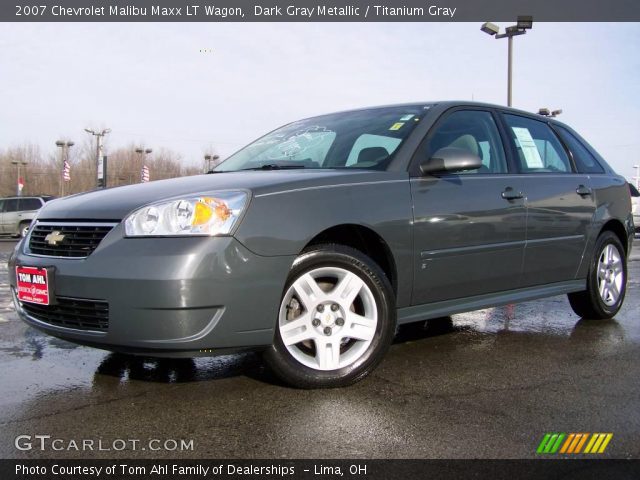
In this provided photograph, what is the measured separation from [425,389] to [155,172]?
184ft

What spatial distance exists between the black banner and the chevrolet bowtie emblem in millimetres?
1168

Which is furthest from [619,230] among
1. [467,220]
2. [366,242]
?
[366,242]

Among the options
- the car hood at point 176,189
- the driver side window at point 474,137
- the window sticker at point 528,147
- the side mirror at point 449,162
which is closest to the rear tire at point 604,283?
the window sticker at point 528,147

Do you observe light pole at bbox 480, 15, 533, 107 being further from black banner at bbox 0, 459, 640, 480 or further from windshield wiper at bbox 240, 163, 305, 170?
black banner at bbox 0, 459, 640, 480

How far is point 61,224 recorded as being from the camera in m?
3.11

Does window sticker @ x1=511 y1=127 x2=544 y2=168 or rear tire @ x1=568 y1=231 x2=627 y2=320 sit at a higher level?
window sticker @ x1=511 y1=127 x2=544 y2=168

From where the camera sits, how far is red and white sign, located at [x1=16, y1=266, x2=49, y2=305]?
296 cm

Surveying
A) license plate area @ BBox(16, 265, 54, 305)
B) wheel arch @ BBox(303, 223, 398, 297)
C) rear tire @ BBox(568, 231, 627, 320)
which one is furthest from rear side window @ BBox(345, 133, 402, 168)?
rear tire @ BBox(568, 231, 627, 320)

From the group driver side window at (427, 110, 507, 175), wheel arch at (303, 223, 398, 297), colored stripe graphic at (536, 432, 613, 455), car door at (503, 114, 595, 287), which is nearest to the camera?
colored stripe graphic at (536, 432, 613, 455)

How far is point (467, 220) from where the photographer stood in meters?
3.71

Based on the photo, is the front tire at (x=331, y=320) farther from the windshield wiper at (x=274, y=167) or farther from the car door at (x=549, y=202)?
the car door at (x=549, y=202)

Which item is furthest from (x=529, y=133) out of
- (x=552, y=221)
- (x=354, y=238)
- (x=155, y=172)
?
(x=155, y=172)

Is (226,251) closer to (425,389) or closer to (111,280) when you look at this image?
(111,280)

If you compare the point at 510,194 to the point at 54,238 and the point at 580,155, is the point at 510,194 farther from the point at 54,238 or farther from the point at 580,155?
the point at 54,238
